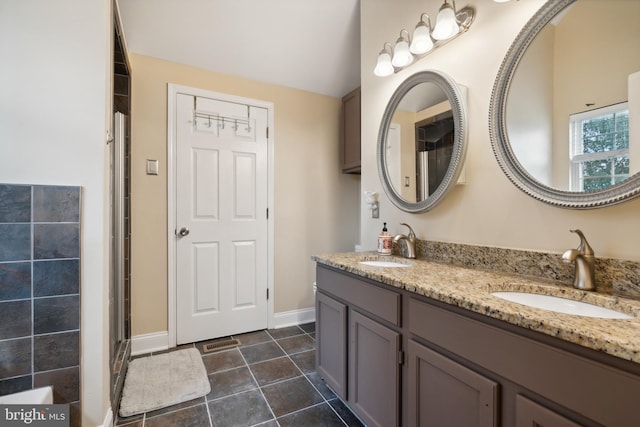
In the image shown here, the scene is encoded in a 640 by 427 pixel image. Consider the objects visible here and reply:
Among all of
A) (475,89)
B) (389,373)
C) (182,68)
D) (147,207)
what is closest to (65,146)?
(147,207)

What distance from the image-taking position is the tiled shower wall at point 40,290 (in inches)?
45.4

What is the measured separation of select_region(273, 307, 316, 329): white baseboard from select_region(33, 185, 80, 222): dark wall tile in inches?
74.3

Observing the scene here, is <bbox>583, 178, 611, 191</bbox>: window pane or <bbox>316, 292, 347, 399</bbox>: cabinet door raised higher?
<bbox>583, 178, 611, 191</bbox>: window pane

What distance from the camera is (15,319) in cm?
116

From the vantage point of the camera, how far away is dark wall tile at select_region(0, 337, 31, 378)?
114 cm

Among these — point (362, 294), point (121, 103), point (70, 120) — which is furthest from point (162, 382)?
point (121, 103)

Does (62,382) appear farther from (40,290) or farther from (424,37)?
(424,37)

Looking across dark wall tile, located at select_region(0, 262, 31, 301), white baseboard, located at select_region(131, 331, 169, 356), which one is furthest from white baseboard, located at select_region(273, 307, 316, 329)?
dark wall tile, located at select_region(0, 262, 31, 301)

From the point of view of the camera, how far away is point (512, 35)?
4.03 feet

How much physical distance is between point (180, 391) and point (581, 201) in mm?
2194

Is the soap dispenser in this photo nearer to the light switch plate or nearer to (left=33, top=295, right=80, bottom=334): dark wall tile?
(left=33, top=295, right=80, bottom=334): dark wall tile

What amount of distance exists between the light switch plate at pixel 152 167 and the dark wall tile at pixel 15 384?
1.47 m

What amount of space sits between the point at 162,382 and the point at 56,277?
101 centimetres

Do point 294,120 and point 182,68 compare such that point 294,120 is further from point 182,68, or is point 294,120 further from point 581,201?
point 581,201
